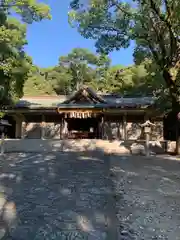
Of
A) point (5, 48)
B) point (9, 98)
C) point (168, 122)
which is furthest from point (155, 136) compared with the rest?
point (5, 48)

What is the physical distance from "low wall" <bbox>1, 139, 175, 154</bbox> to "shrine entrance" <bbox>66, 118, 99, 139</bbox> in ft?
14.2

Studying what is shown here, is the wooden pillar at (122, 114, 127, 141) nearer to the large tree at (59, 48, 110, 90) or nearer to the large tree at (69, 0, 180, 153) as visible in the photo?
the large tree at (69, 0, 180, 153)

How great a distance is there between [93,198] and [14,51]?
10008 millimetres

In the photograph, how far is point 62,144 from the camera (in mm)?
19391

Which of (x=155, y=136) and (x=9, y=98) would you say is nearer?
(x=9, y=98)

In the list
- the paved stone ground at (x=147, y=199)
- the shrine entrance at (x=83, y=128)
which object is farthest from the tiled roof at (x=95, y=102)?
the paved stone ground at (x=147, y=199)

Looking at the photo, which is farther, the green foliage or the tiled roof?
the tiled roof

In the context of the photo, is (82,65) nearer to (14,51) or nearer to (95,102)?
(95,102)

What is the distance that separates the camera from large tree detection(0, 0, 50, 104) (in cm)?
1470

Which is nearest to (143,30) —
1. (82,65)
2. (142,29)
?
(142,29)

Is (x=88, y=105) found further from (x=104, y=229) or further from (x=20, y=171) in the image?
(x=104, y=229)

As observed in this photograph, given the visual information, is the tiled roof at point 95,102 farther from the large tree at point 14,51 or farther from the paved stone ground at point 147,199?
the paved stone ground at point 147,199

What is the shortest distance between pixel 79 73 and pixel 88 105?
2502 centimetres

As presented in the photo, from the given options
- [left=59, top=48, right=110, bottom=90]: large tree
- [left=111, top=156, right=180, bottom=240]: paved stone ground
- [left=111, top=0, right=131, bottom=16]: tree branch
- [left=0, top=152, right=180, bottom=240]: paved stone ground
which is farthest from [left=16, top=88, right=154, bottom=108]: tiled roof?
[left=59, top=48, right=110, bottom=90]: large tree
